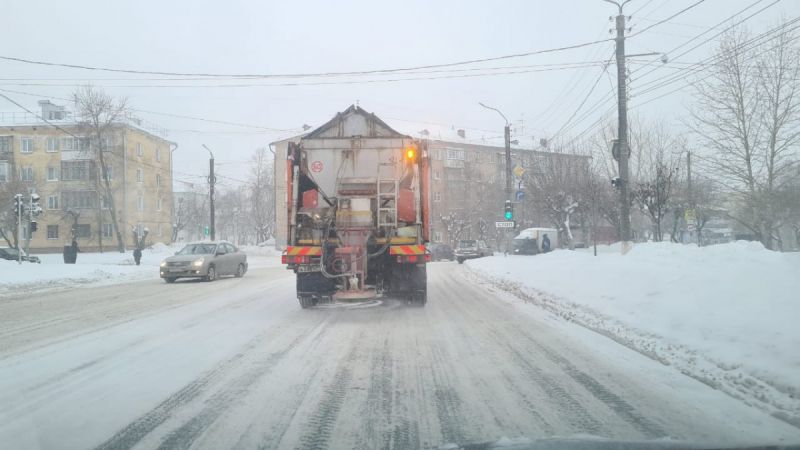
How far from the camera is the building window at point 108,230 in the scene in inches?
2175

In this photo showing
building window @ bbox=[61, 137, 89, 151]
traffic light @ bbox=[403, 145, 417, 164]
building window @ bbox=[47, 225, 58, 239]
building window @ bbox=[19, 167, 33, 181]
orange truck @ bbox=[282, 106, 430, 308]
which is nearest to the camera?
orange truck @ bbox=[282, 106, 430, 308]

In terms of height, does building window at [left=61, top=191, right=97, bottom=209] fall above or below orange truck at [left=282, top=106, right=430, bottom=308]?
above

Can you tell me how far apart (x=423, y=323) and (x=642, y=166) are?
2872 cm

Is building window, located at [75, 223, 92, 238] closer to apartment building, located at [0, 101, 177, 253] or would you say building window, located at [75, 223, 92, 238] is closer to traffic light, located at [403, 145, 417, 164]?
apartment building, located at [0, 101, 177, 253]

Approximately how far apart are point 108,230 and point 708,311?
58.2 meters

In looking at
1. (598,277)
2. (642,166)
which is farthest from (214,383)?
(642,166)

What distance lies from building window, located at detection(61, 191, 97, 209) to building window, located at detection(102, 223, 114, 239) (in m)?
2.35

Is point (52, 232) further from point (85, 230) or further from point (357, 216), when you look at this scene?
point (357, 216)

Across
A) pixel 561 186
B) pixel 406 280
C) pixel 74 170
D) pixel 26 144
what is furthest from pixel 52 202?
pixel 406 280

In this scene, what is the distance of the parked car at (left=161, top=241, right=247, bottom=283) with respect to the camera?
19703 millimetres

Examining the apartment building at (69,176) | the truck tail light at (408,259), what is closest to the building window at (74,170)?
the apartment building at (69,176)

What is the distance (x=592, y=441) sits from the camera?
3.52 meters

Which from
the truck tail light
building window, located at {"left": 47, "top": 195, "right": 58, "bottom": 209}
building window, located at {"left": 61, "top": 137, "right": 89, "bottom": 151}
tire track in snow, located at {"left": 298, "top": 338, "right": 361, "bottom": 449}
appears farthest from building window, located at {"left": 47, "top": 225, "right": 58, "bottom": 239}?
tire track in snow, located at {"left": 298, "top": 338, "right": 361, "bottom": 449}

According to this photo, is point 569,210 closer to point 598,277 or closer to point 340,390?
point 598,277
